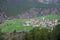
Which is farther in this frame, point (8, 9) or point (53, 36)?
point (8, 9)

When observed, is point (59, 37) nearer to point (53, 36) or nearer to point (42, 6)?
point (53, 36)

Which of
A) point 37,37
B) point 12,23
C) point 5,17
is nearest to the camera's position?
point 37,37

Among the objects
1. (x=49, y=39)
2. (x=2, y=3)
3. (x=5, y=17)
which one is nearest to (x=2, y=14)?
(x=5, y=17)

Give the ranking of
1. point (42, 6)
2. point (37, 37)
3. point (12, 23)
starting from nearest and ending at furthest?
point (37, 37)
point (12, 23)
point (42, 6)

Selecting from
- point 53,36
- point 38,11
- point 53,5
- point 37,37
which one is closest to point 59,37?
point 53,36

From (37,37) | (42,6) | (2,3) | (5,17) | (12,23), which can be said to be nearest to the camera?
(37,37)

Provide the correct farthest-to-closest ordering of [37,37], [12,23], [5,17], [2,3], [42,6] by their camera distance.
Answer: [42,6]
[2,3]
[5,17]
[12,23]
[37,37]

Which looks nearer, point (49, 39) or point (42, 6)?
point (49, 39)

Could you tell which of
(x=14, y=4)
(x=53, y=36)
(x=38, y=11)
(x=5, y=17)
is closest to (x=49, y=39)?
(x=53, y=36)

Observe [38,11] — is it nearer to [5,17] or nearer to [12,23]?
[5,17]
